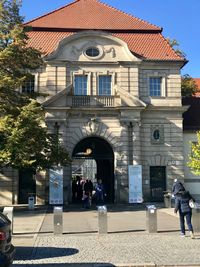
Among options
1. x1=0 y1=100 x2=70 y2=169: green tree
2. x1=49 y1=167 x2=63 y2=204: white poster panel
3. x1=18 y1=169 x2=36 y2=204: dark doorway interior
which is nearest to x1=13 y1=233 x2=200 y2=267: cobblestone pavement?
x1=0 y1=100 x2=70 y2=169: green tree

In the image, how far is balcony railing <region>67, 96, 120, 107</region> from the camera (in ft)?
101

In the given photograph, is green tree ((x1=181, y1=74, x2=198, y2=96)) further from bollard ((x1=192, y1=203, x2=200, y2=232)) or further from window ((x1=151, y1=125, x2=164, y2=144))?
bollard ((x1=192, y1=203, x2=200, y2=232))

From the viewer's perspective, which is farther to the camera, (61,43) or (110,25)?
(110,25)

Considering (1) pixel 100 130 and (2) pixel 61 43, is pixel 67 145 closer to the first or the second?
(1) pixel 100 130

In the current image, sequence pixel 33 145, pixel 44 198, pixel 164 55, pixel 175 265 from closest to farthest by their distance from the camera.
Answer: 1. pixel 175 265
2. pixel 33 145
3. pixel 44 198
4. pixel 164 55

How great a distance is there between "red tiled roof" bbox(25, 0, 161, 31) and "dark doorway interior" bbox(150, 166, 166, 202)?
1104 centimetres

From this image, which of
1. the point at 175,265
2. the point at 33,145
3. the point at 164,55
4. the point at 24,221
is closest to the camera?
the point at 175,265

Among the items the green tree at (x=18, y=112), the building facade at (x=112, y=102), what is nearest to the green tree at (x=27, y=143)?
the green tree at (x=18, y=112)

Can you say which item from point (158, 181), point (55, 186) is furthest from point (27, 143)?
point (158, 181)

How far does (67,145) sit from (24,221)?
11.1 meters

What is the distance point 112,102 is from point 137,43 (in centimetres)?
554

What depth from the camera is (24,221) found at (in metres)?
20.1

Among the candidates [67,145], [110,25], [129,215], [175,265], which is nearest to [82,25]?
[110,25]

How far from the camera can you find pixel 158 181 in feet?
103
